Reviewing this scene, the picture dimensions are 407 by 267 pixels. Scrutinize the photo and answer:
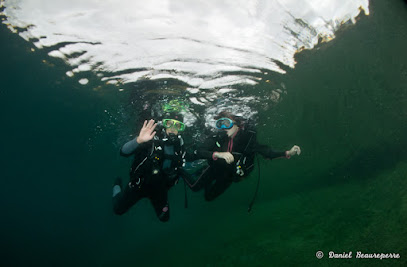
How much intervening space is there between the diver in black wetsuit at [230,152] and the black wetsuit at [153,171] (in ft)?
2.90

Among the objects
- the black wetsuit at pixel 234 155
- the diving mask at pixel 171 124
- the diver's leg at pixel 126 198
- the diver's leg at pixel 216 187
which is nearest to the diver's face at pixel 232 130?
the black wetsuit at pixel 234 155

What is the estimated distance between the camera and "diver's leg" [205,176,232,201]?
24.6 feet

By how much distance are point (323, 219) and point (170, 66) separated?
1076 centimetres

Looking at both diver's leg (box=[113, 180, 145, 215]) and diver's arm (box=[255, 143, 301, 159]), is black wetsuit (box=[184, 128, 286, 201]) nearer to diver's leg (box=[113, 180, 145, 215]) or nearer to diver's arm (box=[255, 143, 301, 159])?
diver's arm (box=[255, 143, 301, 159])

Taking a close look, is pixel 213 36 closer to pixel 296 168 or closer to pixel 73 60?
pixel 73 60

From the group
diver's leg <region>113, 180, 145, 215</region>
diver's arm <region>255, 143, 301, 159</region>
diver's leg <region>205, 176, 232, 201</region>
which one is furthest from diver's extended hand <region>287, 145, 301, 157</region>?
diver's leg <region>113, 180, 145, 215</region>

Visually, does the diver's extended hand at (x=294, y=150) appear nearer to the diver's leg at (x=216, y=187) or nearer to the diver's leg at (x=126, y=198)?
the diver's leg at (x=216, y=187)

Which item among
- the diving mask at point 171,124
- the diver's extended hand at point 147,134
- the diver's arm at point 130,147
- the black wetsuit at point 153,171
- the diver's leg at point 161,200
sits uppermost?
the diving mask at point 171,124

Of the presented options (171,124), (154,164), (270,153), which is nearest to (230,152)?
(270,153)

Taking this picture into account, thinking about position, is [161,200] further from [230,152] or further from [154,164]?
[230,152]

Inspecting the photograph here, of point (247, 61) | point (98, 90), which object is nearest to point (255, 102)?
point (247, 61)

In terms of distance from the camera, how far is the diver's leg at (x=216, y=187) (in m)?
7.50

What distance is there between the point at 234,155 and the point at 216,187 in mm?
1781

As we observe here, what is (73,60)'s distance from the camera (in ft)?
29.1
